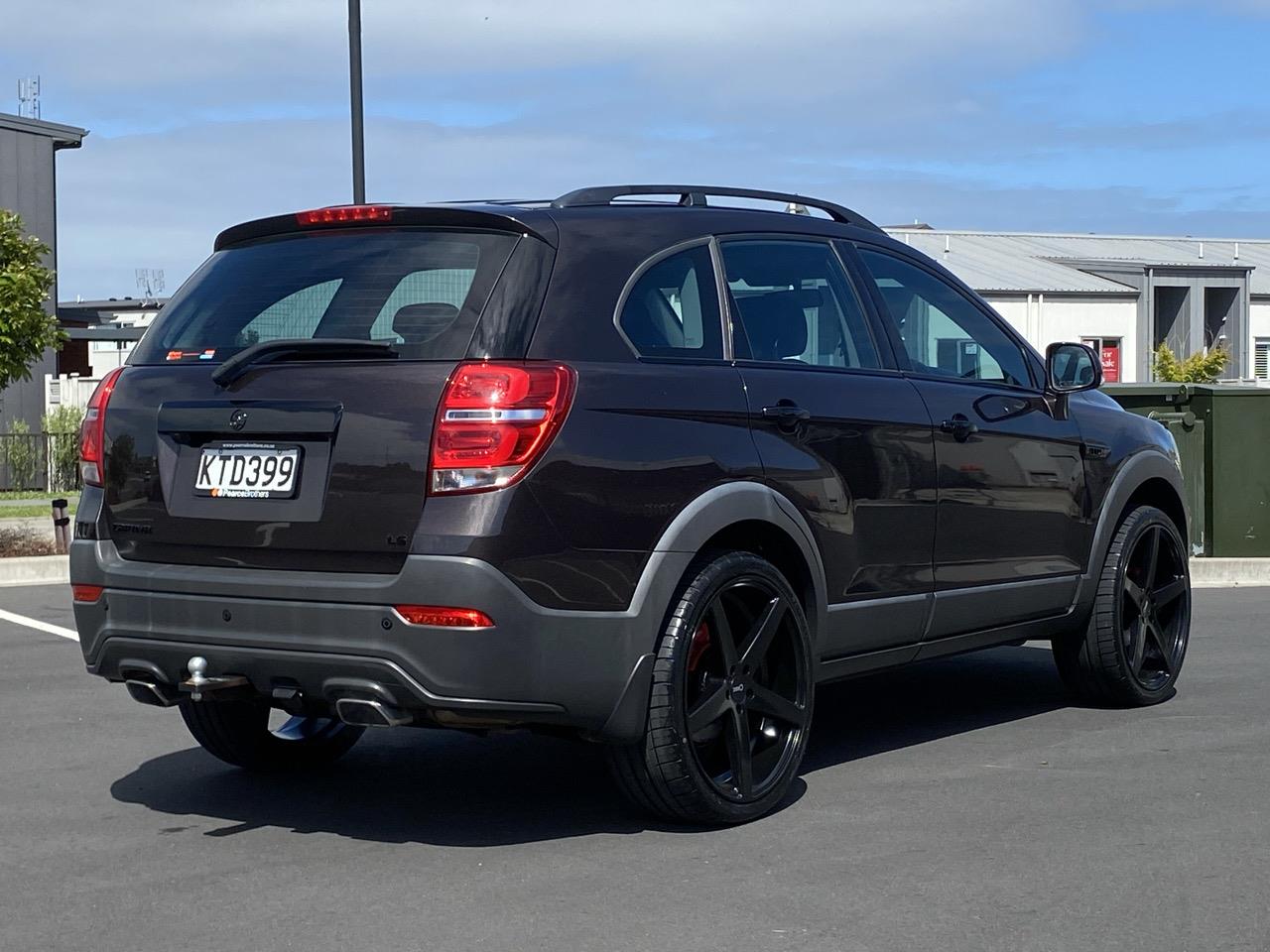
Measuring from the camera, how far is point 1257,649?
938cm

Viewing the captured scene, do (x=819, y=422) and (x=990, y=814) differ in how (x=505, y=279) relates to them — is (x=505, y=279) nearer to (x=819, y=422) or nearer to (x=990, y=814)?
(x=819, y=422)

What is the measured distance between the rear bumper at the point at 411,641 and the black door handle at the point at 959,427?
1.55 metres

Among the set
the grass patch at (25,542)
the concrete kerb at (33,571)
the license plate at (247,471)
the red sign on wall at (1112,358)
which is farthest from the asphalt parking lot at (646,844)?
the red sign on wall at (1112,358)

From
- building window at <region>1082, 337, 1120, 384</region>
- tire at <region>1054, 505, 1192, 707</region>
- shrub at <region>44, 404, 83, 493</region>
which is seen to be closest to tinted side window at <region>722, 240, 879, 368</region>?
tire at <region>1054, 505, 1192, 707</region>

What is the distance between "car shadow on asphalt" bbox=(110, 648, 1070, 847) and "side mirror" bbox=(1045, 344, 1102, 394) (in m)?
1.37

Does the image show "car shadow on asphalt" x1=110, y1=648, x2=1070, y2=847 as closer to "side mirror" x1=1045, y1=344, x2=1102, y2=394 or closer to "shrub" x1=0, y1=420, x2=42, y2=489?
"side mirror" x1=1045, y1=344, x2=1102, y2=394

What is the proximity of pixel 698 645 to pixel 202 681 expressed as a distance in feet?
4.72

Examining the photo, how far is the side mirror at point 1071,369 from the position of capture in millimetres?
7043

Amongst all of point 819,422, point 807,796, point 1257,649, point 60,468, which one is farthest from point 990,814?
point 60,468

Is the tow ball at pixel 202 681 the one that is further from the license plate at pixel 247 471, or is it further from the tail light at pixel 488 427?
the tail light at pixel 488 427

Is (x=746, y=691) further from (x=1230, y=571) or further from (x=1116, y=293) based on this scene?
(x=1116, y=293)

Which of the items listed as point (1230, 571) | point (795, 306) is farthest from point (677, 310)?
point (1230, 571)

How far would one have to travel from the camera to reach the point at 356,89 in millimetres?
15516

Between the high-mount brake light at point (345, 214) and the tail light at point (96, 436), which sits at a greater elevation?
the high-mount brake light at point (345, 214)
